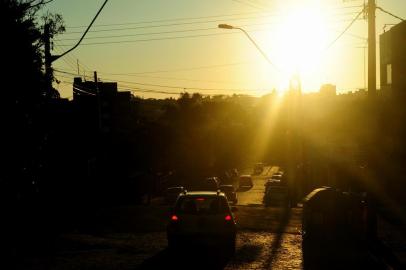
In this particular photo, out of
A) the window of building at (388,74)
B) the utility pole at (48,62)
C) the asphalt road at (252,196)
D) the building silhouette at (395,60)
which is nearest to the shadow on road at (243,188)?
the asphalt road at (252,196)

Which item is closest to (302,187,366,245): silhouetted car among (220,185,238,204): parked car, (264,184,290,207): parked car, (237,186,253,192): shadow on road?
(220,185,238,204): parked car

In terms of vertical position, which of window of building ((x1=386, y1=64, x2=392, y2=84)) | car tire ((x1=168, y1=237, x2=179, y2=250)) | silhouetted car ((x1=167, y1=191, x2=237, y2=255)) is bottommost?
car tire ((x1=168, y1=237, x2=179, y2=250))

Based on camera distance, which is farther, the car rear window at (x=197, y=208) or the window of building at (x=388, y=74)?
the window of building at (x=388, y=74)

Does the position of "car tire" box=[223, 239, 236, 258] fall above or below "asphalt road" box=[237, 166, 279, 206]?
above

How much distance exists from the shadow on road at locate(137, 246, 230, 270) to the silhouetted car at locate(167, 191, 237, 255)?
244mm

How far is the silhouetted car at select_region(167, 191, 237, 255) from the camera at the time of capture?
1617 cm

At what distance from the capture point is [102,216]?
99.5 ft

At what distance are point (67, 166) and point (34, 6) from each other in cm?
2192

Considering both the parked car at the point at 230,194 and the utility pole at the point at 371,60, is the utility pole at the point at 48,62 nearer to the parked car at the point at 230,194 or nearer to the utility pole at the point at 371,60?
the utility pole at the point at 371,60

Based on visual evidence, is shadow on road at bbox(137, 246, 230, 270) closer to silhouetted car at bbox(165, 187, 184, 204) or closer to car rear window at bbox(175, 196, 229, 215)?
car rear window at bbox(175, 196, 229, 215)

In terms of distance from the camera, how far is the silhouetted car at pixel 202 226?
53.1 ft

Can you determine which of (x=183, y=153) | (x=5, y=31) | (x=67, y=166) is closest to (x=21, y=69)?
(x=5, y=31)

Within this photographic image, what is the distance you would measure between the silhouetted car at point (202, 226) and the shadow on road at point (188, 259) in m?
0.24

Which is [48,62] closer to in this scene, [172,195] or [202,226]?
[202,226]
